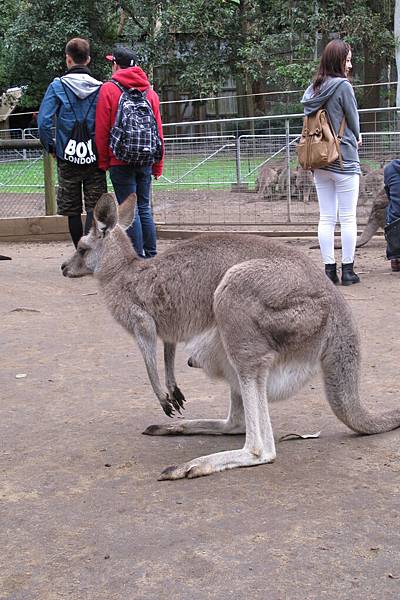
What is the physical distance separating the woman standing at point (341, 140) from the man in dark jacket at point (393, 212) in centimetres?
53

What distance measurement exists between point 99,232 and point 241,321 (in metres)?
0.85

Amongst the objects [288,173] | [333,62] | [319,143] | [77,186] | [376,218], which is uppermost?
[333,62]

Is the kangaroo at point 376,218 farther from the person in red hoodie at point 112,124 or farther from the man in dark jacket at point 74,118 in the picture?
the man in dark jacket at point 74,118

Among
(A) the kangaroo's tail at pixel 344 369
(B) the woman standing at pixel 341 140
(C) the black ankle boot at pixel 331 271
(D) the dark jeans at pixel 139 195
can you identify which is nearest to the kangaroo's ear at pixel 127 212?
(A) the kangaroo's tail at pixel 344 369

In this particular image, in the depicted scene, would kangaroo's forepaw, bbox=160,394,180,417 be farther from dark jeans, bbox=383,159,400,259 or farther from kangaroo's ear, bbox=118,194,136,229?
dark jeans, bbox=383,159,400,259

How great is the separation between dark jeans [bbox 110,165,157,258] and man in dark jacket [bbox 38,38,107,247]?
0.98 ft

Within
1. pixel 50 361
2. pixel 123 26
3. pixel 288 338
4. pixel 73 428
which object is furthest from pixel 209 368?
pixel 123 26

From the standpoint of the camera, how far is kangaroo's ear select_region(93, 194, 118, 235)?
3076 mm

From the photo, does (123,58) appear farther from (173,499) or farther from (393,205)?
(173,499)

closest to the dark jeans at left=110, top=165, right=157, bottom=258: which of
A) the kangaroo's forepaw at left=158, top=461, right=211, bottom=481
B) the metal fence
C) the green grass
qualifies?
the kangaroo's forepaw at left=158, top=461, right=211, bottom=481

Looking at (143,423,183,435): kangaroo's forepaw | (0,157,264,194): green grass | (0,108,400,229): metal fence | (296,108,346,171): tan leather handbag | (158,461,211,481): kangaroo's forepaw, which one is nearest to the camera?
(158,461,211,481): kangaroo's forepaw

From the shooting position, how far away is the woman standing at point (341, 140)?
17.6 ft

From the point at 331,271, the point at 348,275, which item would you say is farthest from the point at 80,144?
the point at 348,275

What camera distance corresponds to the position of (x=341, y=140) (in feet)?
17.7
